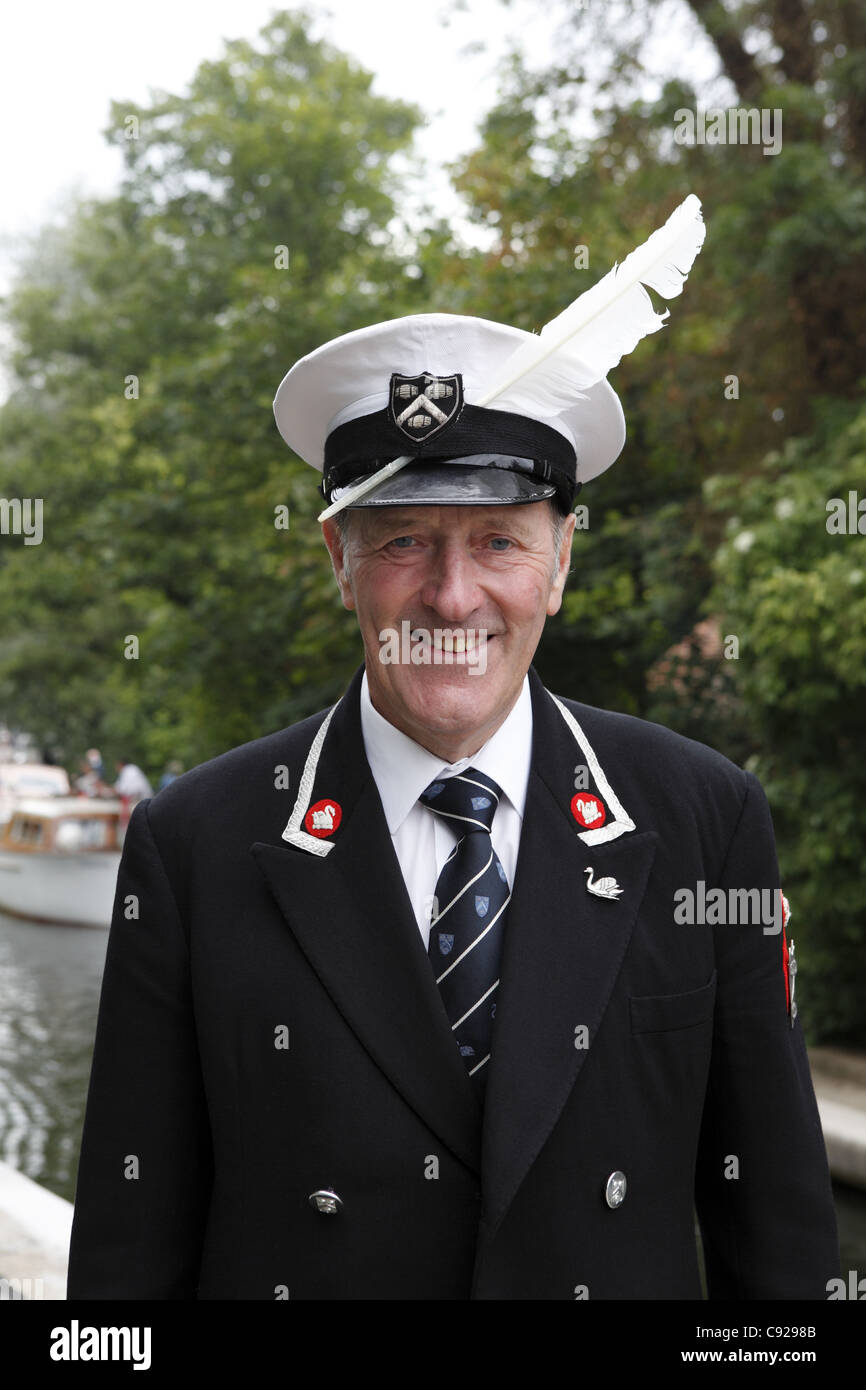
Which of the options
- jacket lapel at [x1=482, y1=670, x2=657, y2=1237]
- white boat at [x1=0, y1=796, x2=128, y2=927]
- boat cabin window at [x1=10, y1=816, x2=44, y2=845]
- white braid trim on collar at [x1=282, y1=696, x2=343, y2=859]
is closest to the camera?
jacket lapel at [x1=482, y1=670, x2=657, y2=1237]

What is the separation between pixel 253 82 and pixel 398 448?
66.4 ft

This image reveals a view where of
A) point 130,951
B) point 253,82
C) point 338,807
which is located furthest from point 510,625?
point 253,82

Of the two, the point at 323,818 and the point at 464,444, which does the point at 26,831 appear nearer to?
the point at 323,818

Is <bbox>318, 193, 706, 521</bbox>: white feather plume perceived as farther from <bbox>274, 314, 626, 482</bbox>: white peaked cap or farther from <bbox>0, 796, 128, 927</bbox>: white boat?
<bbox>0, 796, 128, 927</bbox>: white boat

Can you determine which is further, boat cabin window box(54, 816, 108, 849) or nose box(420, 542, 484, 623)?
boat cabin window box(54, 816, 108, 849)

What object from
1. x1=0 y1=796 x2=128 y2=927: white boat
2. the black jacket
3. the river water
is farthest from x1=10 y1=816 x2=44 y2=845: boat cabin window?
the black jacket

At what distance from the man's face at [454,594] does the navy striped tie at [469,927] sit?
12 centimetres

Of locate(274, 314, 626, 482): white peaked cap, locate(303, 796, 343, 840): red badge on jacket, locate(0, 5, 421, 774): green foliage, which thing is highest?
locate(0, 5, 421, 774): green foliage

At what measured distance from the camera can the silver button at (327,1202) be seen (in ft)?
6.40

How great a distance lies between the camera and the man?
77.2 inches

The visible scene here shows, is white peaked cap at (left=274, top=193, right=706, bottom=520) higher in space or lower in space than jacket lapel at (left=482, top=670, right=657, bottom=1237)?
higher

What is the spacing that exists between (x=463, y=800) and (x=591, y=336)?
69 centimetres

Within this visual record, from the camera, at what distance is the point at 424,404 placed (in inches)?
81.2

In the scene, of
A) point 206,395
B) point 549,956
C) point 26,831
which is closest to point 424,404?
point 549,956
